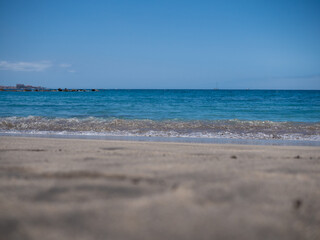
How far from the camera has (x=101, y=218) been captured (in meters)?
1.72

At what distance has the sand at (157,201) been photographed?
62.8 inches

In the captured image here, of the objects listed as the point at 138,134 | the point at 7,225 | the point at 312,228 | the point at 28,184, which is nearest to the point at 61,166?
the point at 28,184

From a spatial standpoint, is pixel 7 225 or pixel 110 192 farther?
pixel 110 192

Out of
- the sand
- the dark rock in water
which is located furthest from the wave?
the dark rock in water

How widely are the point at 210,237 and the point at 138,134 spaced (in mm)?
7813

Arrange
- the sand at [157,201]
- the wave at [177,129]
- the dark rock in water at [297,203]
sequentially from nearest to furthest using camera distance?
1. the sand at [157,201]
2. the dark rock in water at [297,203]
3. the wave at [177,129]

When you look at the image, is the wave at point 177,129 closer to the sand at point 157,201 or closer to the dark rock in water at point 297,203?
the sand at point 157,201

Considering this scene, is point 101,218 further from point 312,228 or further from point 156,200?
point 312,228

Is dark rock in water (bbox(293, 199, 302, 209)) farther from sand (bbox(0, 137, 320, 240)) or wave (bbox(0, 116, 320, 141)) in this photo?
wave (bbox(0, 116, 320, 141))

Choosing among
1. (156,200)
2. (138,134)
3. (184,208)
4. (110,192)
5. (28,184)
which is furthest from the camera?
(138,134)

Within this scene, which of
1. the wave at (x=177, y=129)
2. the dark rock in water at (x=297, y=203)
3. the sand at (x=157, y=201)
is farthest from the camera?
the wave at (x=177, y=129)

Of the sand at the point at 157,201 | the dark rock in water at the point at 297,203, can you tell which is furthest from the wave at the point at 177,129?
the dark rock in water at the point at 297,203

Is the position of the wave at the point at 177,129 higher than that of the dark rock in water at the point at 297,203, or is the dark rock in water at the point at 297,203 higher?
the dark rock in water at the point at 297,203

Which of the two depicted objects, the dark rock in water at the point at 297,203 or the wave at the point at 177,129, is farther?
the wave at the point at 177,129
